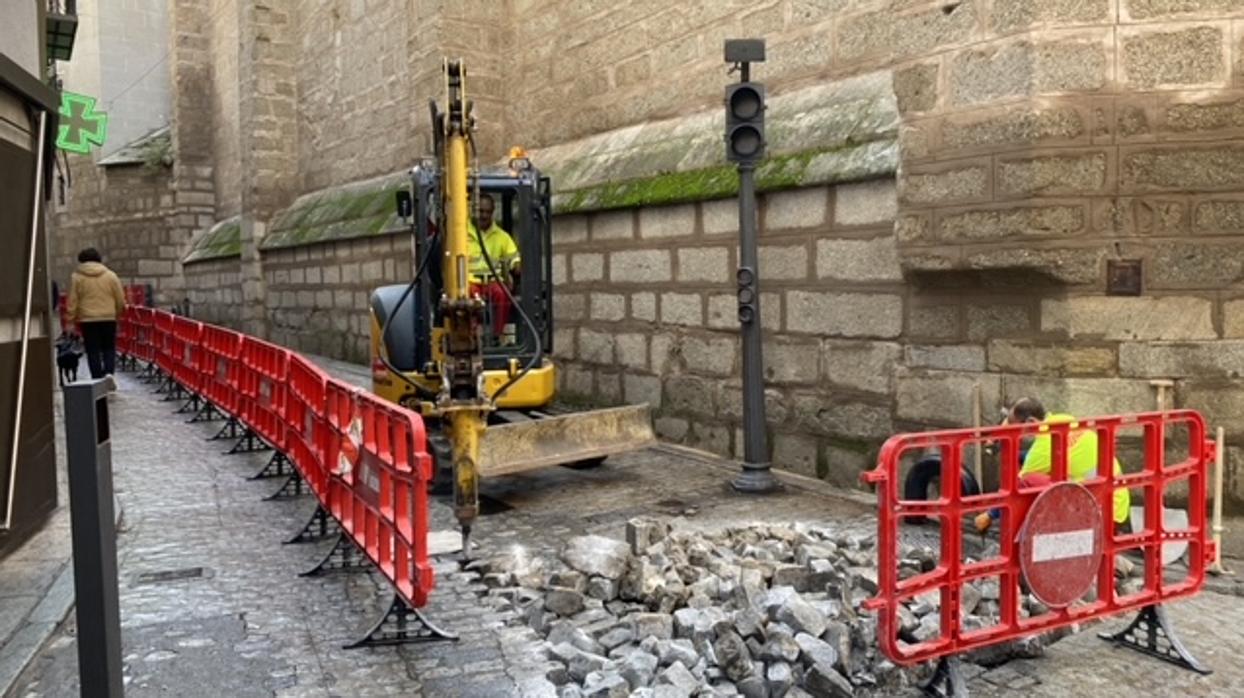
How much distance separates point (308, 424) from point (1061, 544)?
15.4 feet

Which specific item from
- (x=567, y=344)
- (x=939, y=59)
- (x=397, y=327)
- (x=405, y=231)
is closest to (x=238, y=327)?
(x=405, y=231)

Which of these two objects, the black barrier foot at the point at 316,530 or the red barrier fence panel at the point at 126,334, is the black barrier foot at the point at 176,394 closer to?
the red barrier fence panel at the point at 126,334

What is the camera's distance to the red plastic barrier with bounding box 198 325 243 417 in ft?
31.6

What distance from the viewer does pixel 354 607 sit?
500 centimetres

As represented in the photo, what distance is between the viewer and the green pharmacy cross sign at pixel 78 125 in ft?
44.2

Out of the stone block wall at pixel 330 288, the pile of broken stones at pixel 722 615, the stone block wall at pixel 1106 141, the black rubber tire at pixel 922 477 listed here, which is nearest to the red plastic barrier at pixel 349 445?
the pile of broken stones at pixel 722 615

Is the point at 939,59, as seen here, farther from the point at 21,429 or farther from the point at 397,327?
the point at 21,429

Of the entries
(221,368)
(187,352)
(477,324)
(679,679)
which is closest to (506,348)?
(477,324)

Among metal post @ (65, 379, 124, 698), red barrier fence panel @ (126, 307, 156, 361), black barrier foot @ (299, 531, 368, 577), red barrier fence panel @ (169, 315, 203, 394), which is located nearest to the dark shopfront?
black barrier foot @ (299, 531, 368, 577)

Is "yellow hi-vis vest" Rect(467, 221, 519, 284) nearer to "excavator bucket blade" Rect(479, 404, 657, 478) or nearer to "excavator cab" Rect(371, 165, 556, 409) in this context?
"excavator cab" Rect(371, 165, 556, 409)

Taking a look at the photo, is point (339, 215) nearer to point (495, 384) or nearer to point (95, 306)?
point (95, 306)

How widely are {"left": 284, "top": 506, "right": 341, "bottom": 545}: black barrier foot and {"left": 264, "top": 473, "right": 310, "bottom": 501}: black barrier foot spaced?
1.10 meters

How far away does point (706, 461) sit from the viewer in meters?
8.78

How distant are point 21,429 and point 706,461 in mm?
5231
